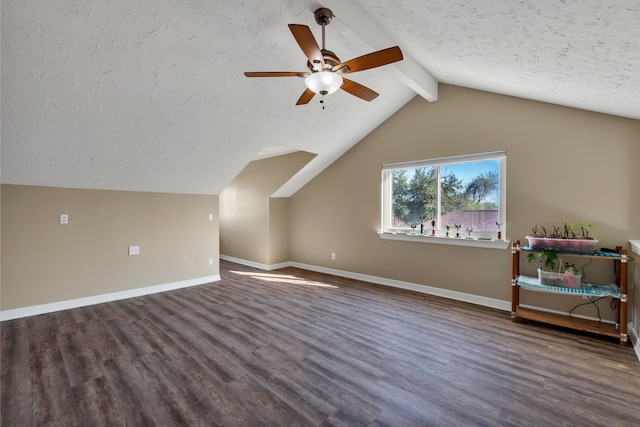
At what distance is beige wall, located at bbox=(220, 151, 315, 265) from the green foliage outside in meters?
1.82

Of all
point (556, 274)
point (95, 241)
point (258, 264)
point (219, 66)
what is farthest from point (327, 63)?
point (258, 264)

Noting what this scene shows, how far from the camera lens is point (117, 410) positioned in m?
1.77

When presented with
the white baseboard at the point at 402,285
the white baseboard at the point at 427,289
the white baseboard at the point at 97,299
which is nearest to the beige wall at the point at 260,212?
the white baseboard at the point at 402,285

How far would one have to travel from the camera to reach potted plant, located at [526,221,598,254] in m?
2.75

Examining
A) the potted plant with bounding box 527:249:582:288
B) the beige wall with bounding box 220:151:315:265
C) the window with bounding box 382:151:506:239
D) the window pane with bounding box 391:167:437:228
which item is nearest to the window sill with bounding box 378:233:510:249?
the window with bounding box 382:151:506:239

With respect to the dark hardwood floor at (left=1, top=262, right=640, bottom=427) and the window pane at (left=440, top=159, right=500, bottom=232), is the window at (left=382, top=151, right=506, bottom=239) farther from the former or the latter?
the dark hardwood floor at (left=1, top=262, right=640, bottom=427)

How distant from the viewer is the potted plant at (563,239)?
9.02 feet

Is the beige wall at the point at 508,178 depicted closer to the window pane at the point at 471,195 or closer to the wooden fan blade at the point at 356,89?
the window pane at the point at 471,195

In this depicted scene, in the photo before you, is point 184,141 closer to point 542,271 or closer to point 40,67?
point 40,67

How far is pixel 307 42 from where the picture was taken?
72.9 inches

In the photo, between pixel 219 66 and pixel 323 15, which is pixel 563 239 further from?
pixel 219 66

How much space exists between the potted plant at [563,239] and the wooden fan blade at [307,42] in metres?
2.84

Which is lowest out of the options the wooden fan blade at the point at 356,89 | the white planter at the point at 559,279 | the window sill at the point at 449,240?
the white planter at the point at 559,279

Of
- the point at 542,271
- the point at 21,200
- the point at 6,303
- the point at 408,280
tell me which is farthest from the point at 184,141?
the point at 542,271
